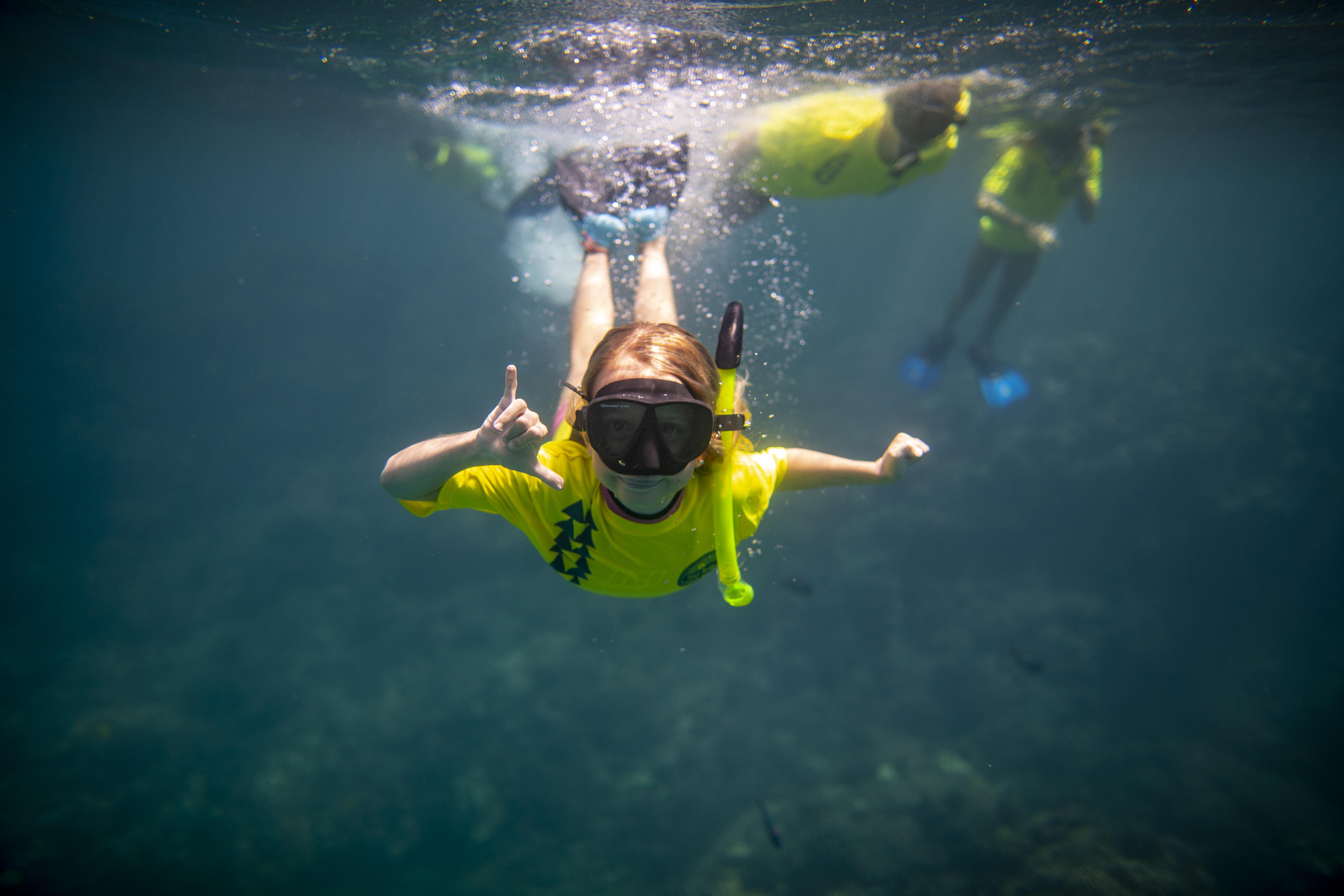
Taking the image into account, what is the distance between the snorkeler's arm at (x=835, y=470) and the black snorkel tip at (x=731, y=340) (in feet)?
2.94

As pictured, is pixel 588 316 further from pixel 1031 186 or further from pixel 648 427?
Result: pixel 1031 186

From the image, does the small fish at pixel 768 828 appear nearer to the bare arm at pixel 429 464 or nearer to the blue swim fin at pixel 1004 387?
the blue swim fin at pixel 1004 387

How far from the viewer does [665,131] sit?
9.98m

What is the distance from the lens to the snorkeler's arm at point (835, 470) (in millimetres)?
2777

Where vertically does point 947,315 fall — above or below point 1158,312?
above

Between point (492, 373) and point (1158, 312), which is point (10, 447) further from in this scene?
point (1158, 312)

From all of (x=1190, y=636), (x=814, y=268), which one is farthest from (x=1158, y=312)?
(x=814, y=268)

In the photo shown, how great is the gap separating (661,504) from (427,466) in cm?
100

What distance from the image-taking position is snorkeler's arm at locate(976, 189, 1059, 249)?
7285mm

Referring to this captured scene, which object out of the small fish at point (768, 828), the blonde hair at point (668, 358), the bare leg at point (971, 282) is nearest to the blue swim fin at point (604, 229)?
the blonde hair at point (668, 358)

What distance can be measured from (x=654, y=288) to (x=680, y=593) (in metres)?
9.78

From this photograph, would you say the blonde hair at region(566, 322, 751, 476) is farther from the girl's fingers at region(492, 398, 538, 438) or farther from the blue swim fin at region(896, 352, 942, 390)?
the blue swim fin at region(896, 352, 942, 390)

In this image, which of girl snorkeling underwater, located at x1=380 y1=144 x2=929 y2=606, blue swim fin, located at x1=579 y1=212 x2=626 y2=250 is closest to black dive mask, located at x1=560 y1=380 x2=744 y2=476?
girl snorkeling underwater, located at x1=380 y1=144 x2=929 y2=606

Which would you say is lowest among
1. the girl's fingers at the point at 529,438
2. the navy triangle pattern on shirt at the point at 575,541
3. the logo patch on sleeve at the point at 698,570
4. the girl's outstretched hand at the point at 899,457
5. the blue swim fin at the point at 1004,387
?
the blue swim fin at the point at 1004,387
